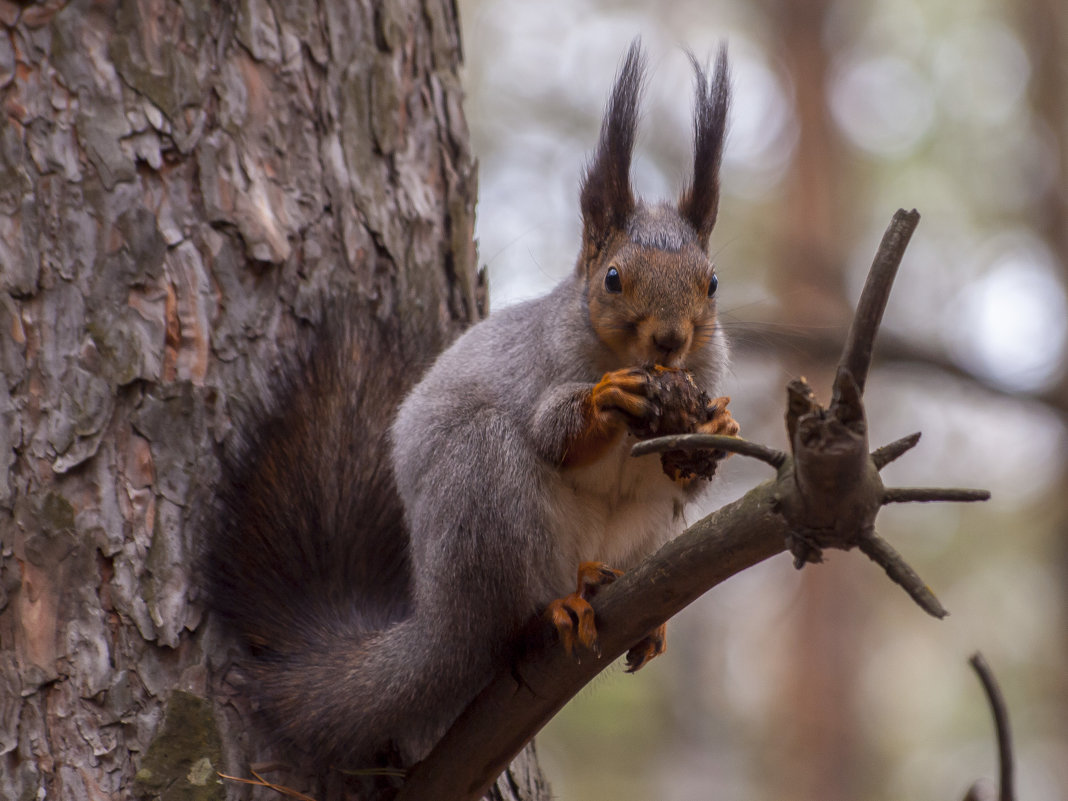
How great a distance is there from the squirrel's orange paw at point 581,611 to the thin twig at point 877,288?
561 mm

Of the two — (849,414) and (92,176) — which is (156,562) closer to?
(92,176)

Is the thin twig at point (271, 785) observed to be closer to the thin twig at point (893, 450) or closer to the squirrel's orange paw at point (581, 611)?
the squirrel's orange paw at point (581, 611)

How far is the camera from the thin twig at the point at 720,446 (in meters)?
0.84

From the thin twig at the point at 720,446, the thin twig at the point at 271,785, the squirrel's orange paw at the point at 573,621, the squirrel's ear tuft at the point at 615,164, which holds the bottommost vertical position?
the thin twig at the point at 271,785

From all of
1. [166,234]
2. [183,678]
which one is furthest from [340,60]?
[183,678]

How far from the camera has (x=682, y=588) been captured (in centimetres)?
106

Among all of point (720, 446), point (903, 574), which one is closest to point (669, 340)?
point (720, 446)

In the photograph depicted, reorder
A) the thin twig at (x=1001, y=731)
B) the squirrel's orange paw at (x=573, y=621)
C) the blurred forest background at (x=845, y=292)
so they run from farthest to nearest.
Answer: the blurred forest background at (x=845, y=292)
the squirrel's orange paw at (x=573, y=621)
the thin twig at (x=1001, y=731)

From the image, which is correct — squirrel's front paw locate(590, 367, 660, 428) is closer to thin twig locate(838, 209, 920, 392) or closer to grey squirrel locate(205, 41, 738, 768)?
grey squirrel locate(205, 41, 738, 768)

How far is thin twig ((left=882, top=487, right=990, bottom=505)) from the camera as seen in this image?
76cm

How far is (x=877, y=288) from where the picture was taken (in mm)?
761

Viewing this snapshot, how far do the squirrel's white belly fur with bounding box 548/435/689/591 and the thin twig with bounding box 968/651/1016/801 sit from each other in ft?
1.94

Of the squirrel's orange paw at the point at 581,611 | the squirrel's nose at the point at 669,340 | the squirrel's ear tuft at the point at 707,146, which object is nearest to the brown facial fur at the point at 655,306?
the squirrel's nose at the point at 669,340

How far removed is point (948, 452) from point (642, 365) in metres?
5.21
